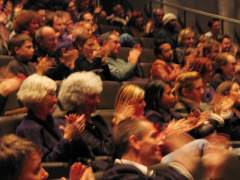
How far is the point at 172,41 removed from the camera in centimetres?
613

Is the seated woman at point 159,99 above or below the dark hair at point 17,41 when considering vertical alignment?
below

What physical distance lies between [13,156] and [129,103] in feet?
4.40

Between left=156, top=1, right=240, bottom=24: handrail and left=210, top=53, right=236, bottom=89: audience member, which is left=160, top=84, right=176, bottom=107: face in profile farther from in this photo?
left=156, top=1, right=240, bottom=24: handrail

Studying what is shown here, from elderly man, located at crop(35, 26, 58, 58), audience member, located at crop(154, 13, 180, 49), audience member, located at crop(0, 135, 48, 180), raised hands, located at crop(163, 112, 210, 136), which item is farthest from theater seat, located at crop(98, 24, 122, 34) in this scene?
audience member, located at crop(0, 135, 48, 180)

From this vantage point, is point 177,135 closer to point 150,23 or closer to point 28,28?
point 28,28

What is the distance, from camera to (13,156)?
60.9 inches

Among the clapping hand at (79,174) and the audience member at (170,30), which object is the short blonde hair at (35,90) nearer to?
the clapping hand at (79,174)

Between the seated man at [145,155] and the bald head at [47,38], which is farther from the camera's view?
the bald head at [47,38]

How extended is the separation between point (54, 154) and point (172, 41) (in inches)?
149

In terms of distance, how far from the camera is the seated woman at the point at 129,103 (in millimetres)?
2740

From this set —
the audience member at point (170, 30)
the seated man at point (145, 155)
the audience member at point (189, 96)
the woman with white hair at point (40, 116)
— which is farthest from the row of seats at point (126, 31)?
the seated man at point (145, 155)

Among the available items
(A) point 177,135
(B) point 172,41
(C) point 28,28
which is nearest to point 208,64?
(C) point 28,28

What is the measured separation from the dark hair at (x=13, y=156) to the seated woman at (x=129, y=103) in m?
1.09

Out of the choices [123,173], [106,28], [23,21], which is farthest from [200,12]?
[123,173]
